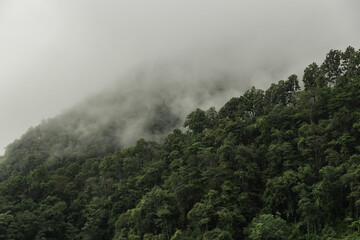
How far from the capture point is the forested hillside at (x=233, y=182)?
28672 mm

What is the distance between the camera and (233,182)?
3566 centimetres

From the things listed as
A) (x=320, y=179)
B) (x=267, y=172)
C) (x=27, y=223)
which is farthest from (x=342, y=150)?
(x=27, y=223)

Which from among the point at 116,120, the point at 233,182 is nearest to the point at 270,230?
the point at 233,182

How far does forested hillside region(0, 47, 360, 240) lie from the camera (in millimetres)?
28672

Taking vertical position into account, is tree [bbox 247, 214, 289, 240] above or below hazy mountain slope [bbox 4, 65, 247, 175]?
below

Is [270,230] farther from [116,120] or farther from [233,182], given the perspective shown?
[116,120]

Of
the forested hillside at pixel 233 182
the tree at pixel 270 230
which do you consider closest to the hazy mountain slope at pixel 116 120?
the forested hillside at pixel 233 182

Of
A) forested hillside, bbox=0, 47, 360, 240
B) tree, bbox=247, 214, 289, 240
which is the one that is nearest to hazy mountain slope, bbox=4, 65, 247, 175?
forested hillside, bbox=0, 47, 360, 240

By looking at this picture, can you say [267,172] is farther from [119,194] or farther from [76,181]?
[76,181]

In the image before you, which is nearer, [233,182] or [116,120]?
[233,182]

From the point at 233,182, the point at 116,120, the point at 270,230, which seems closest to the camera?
the point at 270,230

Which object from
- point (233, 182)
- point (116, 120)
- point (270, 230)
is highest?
point (116, 120)

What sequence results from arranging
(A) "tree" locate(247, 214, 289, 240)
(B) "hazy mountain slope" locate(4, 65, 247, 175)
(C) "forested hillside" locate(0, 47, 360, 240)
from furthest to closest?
(B) "hazy mountain slope" locate(4, 65, 247, 175), (C) "forested hillside" locate(0, 47, 360, 240), (A) "tree" locate(247, 214, 289, 240)

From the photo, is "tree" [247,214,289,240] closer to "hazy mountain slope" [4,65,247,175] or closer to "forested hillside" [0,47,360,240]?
"forested hillside" [0,47,360,240]
